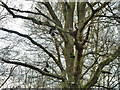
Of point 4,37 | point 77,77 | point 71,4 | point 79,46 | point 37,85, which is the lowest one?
point 37,85

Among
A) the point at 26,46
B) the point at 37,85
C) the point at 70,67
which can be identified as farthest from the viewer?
the point at 37,85

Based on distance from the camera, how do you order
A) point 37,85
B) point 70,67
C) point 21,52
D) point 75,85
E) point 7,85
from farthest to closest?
point 37,85 < point 7,85 < point 21,52 < point 70,67 < point 75,85

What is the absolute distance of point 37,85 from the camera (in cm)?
971

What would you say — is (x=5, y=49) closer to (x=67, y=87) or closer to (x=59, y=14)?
(x=59, y=14)

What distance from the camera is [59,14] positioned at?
618 centimetres

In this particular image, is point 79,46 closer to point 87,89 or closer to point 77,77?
point 77,77

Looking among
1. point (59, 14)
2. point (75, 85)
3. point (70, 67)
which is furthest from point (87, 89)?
point (59, 14)

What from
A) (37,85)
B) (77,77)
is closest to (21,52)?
(77,77)

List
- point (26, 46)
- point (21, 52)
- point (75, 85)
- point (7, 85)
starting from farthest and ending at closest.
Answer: point (7, 85)
point (21, 52)
point (26, 46)
point (75, 85)

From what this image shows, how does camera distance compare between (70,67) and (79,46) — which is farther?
(70,67)

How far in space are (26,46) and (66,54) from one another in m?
1.95

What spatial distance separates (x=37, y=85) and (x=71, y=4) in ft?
22.8

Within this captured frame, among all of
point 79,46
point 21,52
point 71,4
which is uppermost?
point 71,4

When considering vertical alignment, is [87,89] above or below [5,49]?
below
